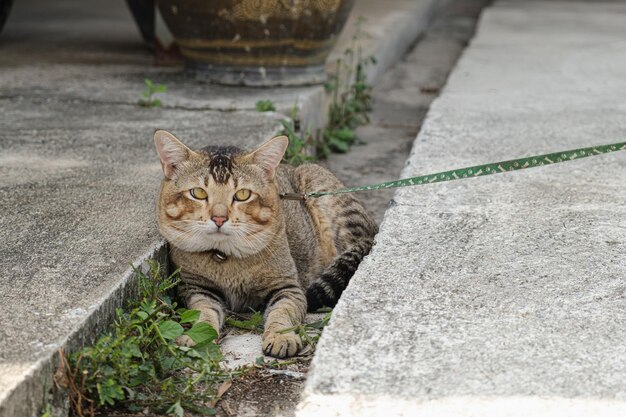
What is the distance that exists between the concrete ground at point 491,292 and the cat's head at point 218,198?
16.3 inches

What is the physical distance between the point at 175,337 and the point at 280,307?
547mm

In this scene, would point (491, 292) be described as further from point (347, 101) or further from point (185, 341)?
point (347, 101)

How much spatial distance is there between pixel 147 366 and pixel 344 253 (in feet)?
3.80

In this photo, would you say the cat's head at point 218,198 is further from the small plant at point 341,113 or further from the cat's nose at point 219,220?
the small plant at point 341,113

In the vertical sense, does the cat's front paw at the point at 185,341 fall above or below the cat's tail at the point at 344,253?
above

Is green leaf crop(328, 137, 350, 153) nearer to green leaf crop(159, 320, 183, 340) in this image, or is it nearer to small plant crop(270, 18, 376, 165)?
small plant crop(270, 18, 376, 165)

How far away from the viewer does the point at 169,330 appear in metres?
2.75

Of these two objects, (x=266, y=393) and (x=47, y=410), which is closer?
→ (x=47, y=410)

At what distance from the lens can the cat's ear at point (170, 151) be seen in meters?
3.23

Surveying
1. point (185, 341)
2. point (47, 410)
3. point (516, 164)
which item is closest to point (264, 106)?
point (516, 164)

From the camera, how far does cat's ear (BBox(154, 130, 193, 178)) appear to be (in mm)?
3229

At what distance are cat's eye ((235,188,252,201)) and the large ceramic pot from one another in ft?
7.72

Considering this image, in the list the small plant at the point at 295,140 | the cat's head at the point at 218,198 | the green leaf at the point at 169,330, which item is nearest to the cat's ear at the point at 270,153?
the cat's head at the point at 218,198

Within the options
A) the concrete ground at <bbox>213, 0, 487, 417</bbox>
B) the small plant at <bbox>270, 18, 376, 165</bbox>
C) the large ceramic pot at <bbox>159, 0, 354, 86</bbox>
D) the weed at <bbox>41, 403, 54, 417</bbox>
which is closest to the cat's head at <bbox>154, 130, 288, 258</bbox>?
the concrete ground at <bbox>213, 0, 487, 417</bbox>
